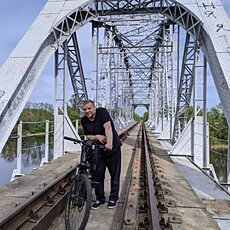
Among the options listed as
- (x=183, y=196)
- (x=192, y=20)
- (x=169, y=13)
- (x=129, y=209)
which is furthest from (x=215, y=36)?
(x=129, y=209)

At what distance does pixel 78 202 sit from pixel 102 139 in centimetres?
85

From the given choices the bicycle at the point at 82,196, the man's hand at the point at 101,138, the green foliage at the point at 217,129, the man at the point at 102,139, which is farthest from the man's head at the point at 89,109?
the green foliage at the point at 217,129

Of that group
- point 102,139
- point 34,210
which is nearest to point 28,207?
point 34,210

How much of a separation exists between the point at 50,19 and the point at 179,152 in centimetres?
545

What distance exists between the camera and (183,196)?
510 cm

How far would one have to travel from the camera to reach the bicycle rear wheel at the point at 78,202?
11.5 ft

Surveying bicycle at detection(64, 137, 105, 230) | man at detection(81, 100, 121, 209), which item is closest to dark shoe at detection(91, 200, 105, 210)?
man at detection(81, 100, 121, 209)

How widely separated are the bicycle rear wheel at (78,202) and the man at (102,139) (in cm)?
58

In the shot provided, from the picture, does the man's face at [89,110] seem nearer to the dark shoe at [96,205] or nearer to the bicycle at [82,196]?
the bicycle at [82,196]

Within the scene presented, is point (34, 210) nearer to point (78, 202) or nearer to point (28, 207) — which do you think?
point (28, 207)

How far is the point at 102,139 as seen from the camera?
401 centimetres

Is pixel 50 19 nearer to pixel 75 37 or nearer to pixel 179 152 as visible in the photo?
pixel 75 37

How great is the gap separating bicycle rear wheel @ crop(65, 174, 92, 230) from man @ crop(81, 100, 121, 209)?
58 cm

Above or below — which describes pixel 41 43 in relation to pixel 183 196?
above
